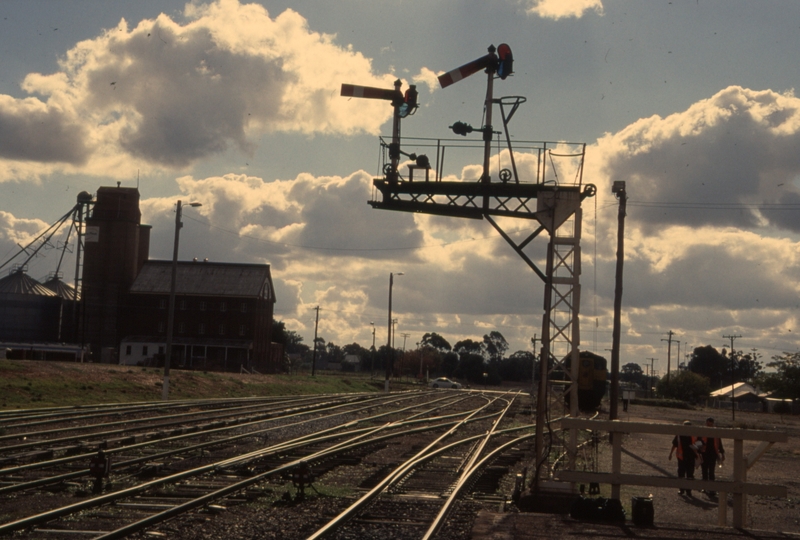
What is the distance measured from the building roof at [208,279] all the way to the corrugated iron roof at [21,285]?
9523 millimetres

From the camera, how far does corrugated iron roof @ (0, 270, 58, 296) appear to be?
82312mm

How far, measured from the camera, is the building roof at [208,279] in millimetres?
82125

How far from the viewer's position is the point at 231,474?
14.7 metres

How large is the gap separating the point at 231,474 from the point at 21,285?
76.4 metres

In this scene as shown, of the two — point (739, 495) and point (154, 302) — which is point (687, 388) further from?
point (739, 495)

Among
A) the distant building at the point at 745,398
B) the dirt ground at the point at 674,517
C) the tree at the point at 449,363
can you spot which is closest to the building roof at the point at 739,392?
the distant building at the point at 745,398

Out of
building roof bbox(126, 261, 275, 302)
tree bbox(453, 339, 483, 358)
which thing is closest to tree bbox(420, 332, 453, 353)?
tree bbox(453, 339, 483, 358)

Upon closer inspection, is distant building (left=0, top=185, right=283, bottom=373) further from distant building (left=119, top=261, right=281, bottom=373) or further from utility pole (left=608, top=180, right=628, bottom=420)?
utility pole (left=608, top=180, right=628, bottom=420)

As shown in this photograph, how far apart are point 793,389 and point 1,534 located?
76.7 meters

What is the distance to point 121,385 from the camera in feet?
127

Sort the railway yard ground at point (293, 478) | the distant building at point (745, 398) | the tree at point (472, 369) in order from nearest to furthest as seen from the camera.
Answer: the railway yard ground at point (293, 478) → the distant building at point (745, 398) → the tree at point (472, 369)

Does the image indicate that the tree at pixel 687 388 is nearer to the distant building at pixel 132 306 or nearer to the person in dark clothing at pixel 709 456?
the distant building at pixel 132 306

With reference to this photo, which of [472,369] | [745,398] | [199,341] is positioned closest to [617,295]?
[199,341]

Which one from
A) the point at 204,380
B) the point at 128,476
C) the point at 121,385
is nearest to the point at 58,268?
the point at 204,380
